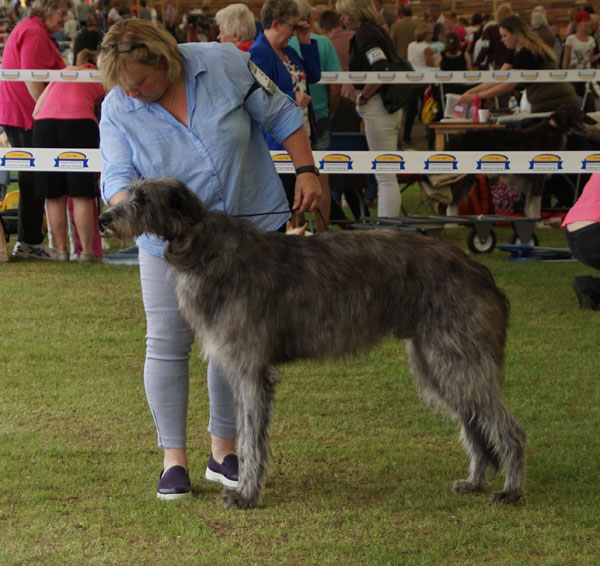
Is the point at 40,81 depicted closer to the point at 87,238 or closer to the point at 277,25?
the point at 87,238

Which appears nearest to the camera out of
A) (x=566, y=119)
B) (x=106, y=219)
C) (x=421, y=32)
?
(x=106, y=219)

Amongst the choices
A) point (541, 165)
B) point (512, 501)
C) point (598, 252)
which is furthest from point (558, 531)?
point (541, 165)

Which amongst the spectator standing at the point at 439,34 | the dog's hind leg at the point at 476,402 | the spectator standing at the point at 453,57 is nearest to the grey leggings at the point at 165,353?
the dog's hind leg at the point at 476,402

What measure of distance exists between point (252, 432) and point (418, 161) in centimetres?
431

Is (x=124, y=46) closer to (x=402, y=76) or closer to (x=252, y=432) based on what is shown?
(x=252, y=432)

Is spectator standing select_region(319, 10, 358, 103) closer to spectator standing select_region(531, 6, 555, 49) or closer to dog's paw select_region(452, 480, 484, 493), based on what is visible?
spectator standing select_region(531, 6, 555, 49)

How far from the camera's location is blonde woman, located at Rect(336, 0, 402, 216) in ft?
28.3

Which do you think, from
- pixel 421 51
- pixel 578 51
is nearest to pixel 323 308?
pixel 421 51

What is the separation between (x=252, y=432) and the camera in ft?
11.1

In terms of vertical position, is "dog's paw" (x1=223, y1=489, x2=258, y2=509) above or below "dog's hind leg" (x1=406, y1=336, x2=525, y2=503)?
below

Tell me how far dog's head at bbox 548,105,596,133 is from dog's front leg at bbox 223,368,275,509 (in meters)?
6.73

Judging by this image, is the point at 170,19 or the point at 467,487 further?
the point at 170,19

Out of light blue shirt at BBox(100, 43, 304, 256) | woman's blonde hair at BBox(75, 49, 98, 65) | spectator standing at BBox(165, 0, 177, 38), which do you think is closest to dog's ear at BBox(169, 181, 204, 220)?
light blue shirt at BBox(100, 43, 304, 256)

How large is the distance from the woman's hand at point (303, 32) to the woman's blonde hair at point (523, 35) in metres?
3.30
